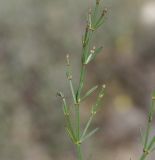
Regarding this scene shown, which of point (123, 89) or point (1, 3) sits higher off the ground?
point (1, 3)

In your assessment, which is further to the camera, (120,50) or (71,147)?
(120,50)

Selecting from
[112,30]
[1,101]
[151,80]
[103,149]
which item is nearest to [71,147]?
[103,149]

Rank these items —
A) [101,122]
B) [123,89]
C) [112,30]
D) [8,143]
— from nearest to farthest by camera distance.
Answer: [8,143] < [101,122] < [123,89] < [112,30]

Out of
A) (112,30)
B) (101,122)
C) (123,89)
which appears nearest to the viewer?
(101,122)

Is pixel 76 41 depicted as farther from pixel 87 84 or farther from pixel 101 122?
pixel 101 122

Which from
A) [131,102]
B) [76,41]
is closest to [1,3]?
[76,41]

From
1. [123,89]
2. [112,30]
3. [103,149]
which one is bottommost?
[103,149]
